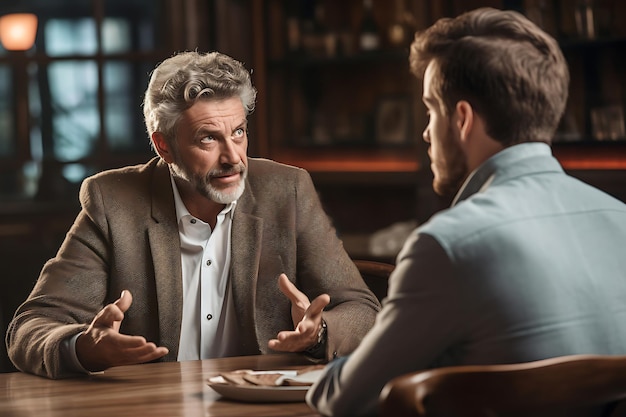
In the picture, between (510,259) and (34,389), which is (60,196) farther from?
(510,259)

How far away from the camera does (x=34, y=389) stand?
1950 millimetres

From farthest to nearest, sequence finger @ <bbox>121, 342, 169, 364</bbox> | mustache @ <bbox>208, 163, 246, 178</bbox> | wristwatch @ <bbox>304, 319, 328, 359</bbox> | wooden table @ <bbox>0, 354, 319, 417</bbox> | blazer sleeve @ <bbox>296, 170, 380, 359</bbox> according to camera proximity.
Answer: mustache @ <bbox>208, 163, 246, 178</bbox> < blazer sleeve @ <bbox>296, 170, 380, 359</bbox> < wristwatch @ <bbox>304, 319, 328, 359</bbox> < finger @ <bbox>121, 342, 169, 364</bbox> < wooden table @ <bbox>0, 354, 319, 417</bbox>

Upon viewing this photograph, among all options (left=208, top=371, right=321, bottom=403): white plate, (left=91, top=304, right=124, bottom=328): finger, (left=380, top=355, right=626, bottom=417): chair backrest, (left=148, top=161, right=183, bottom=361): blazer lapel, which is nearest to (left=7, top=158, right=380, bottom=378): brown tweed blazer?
(left=148, top=161, right=183, bottom=361): blazer lapel

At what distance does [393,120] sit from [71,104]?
1584 mm

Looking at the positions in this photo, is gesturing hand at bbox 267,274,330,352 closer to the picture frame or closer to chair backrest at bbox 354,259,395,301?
chair backrest at bbox 354,259,395,301

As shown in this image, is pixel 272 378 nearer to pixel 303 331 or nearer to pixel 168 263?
pixel 303 331

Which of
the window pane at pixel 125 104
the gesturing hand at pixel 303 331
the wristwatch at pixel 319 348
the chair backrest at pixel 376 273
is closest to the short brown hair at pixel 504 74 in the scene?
the gesturing hand at pixel 303 331

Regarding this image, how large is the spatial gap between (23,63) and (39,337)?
2.84 m

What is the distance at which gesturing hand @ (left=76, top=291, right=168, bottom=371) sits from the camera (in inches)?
75.5

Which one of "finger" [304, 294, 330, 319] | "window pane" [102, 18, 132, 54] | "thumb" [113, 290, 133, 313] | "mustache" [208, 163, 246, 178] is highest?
"window pane" [102, 18, 132, 54]

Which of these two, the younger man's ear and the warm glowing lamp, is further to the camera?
the warm glowing lamp

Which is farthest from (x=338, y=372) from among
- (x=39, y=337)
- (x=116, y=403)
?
(x=39, y=337)

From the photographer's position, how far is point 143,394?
183cm

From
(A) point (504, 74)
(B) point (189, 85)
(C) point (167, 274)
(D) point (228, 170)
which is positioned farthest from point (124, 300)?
(A) point (504, 74)
